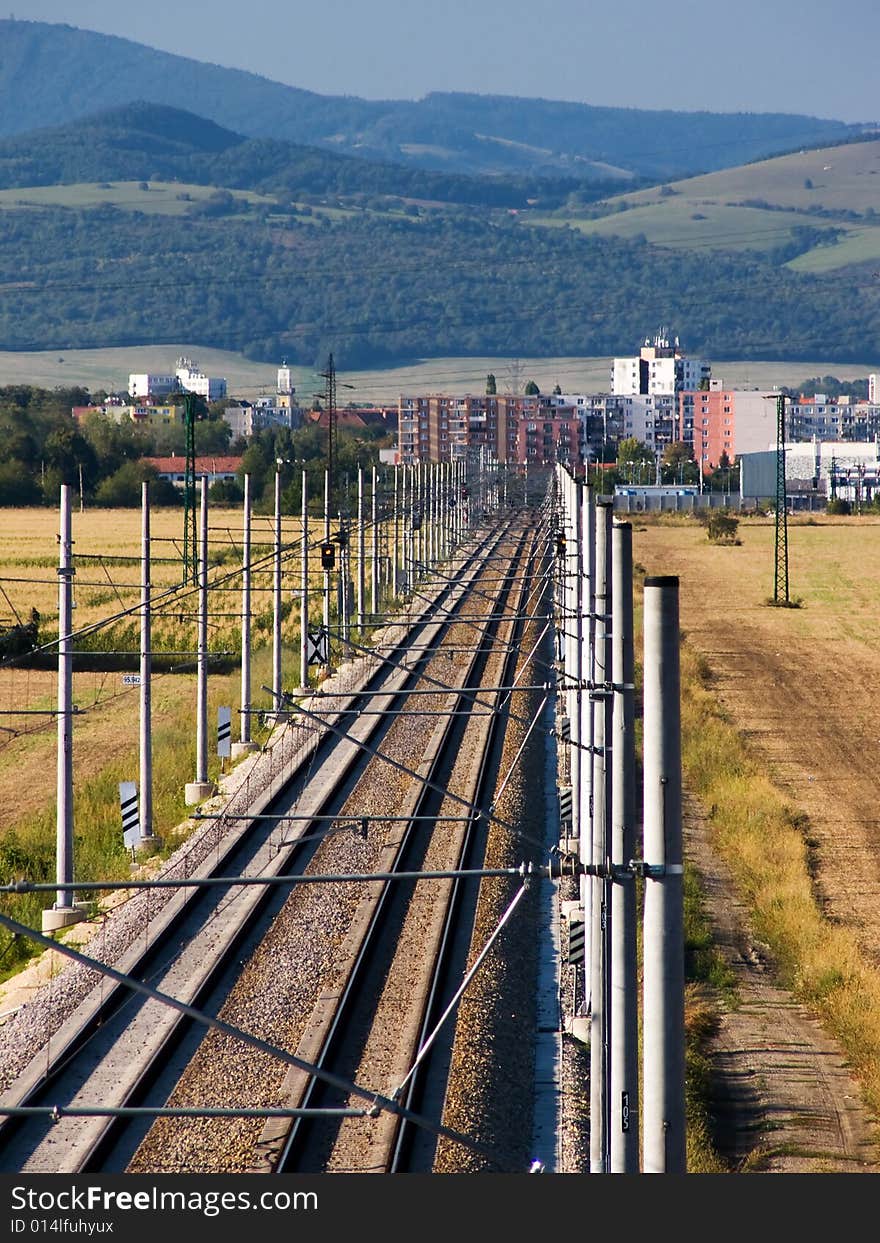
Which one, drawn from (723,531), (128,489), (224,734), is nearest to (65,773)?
(224,734)

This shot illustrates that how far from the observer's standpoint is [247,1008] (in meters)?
16.6

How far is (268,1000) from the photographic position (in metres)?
16.9

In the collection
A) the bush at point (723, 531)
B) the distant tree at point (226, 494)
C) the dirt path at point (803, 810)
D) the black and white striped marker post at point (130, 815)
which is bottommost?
the dirt path at point (803, 810)

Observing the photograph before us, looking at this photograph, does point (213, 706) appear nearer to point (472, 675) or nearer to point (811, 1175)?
point (472, 675)

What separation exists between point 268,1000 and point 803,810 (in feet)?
38.9

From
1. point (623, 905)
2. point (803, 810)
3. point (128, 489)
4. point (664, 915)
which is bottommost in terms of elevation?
point (803, 810)

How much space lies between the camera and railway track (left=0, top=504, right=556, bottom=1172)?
43.7ft

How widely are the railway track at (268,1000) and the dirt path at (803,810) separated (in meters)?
2.68

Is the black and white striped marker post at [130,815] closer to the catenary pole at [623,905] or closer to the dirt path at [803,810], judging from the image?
the dirt path at [803,810]

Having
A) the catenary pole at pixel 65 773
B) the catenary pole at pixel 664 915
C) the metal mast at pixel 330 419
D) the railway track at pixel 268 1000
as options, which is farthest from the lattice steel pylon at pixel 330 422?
the catenary pole at pixel 664 915

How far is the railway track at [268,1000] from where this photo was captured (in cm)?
1331

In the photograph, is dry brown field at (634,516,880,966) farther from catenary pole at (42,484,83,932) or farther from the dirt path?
catenary pole at (42,484,83,932)

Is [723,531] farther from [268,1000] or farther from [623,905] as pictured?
[623,905]

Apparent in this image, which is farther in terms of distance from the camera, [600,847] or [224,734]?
[224,734]
